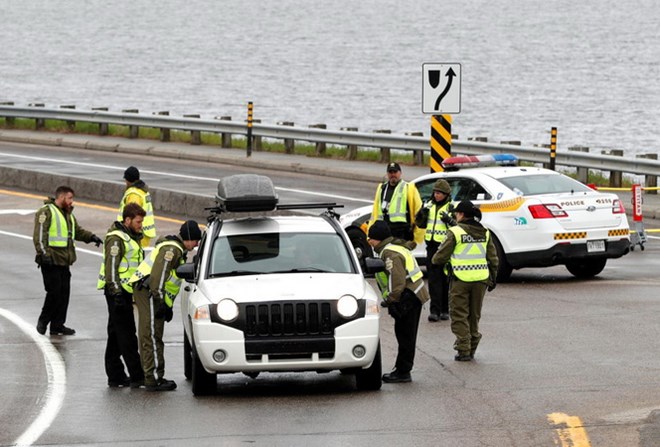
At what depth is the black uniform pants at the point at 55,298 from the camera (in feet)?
58.2

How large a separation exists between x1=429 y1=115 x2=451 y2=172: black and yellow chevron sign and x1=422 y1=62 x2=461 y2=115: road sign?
1.77ft

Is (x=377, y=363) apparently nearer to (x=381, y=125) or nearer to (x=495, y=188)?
(x=495, y=188)

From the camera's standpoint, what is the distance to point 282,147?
Answer: 42562 millimetres

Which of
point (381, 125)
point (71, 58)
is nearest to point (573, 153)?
point (381, 125)

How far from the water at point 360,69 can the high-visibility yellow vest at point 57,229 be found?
4713 cm

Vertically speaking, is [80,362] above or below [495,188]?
below

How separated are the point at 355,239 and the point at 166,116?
2204cm

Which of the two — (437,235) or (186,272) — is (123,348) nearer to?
(186,272)

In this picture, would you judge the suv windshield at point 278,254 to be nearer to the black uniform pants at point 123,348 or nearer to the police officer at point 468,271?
the black uniform pants at point 123,348

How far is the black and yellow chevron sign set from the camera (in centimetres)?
2552

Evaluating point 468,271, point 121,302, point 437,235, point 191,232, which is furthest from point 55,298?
point 468,271

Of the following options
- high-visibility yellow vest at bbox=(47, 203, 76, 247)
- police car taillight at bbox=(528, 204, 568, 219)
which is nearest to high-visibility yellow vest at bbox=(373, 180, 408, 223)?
police car taillight at bbox=(528, 204, 568, 219)

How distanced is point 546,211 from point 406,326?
259 inches

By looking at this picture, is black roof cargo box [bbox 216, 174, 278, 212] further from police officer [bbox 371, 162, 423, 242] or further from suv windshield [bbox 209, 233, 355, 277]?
police officer [bbox 371, 162, 423, 242]
